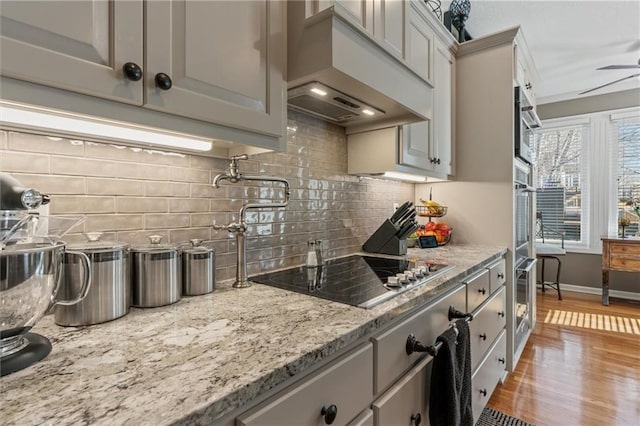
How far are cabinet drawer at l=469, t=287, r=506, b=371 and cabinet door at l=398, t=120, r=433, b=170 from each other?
0.89 metres

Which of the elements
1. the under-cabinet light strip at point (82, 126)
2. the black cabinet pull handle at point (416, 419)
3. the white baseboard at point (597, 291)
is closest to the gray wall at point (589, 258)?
the white baseboard at point (597, 291)

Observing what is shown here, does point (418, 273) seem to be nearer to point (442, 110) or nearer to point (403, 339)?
point (403, 339)

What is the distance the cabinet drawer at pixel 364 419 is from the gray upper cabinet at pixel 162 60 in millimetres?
814

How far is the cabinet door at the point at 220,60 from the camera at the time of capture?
0.76 meters

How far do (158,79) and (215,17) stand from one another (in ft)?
0.90

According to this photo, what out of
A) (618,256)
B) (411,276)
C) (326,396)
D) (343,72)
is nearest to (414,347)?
(411,276)

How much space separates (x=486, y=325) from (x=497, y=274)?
40cm

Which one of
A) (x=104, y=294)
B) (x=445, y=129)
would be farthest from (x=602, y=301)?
(x=104, y=294)

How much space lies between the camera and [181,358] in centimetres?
62

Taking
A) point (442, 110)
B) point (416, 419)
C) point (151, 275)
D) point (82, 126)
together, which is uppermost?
point (442, 110)

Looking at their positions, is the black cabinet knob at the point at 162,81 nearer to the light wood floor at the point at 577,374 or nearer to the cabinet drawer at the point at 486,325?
the cabinet drawer at the point at 486,325

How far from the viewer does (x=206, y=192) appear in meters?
1.23

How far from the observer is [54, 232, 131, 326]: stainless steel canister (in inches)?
30.1

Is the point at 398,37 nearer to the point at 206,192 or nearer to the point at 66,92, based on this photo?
the point at 206,192
